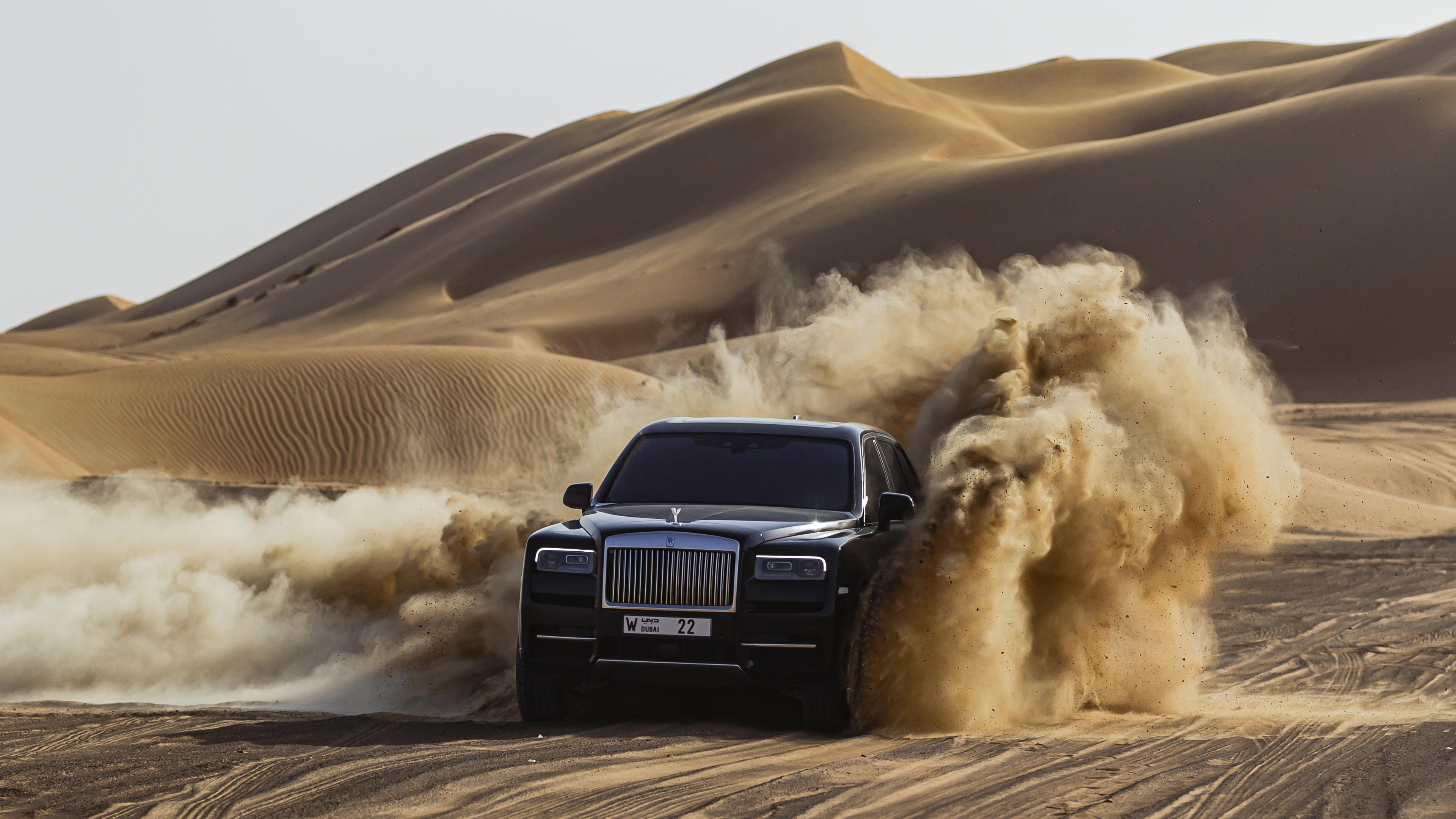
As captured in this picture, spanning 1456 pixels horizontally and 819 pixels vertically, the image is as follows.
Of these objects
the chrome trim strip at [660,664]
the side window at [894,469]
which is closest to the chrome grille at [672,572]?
the chrome trim strip at [660,664]

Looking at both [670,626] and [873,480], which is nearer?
[670,626]

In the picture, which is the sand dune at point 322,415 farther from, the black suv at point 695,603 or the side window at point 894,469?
the black suv at point 695,603

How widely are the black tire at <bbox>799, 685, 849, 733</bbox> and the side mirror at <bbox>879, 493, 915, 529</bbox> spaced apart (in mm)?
1091

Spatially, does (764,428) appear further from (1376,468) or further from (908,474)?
(1376,468)

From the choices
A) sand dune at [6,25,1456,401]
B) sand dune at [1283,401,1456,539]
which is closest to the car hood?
sand dune at [1283,401,1456,539]

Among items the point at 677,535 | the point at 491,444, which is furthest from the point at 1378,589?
the point at 491,444

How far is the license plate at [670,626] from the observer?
319 inches

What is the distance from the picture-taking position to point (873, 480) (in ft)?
30.8

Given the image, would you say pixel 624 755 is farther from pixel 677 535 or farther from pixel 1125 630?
pixel 1125 630

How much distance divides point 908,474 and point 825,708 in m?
2.54

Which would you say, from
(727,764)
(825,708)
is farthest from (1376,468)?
(727,764)

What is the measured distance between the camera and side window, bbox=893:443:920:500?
1016cm

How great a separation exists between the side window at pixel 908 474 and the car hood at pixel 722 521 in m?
1.37

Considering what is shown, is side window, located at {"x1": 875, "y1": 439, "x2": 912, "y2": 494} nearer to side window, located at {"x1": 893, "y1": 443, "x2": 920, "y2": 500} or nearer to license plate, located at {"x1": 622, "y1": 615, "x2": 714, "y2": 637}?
side window, located at {"x1": 893, "y1": 443, "x2": 920, "y2": 500}
